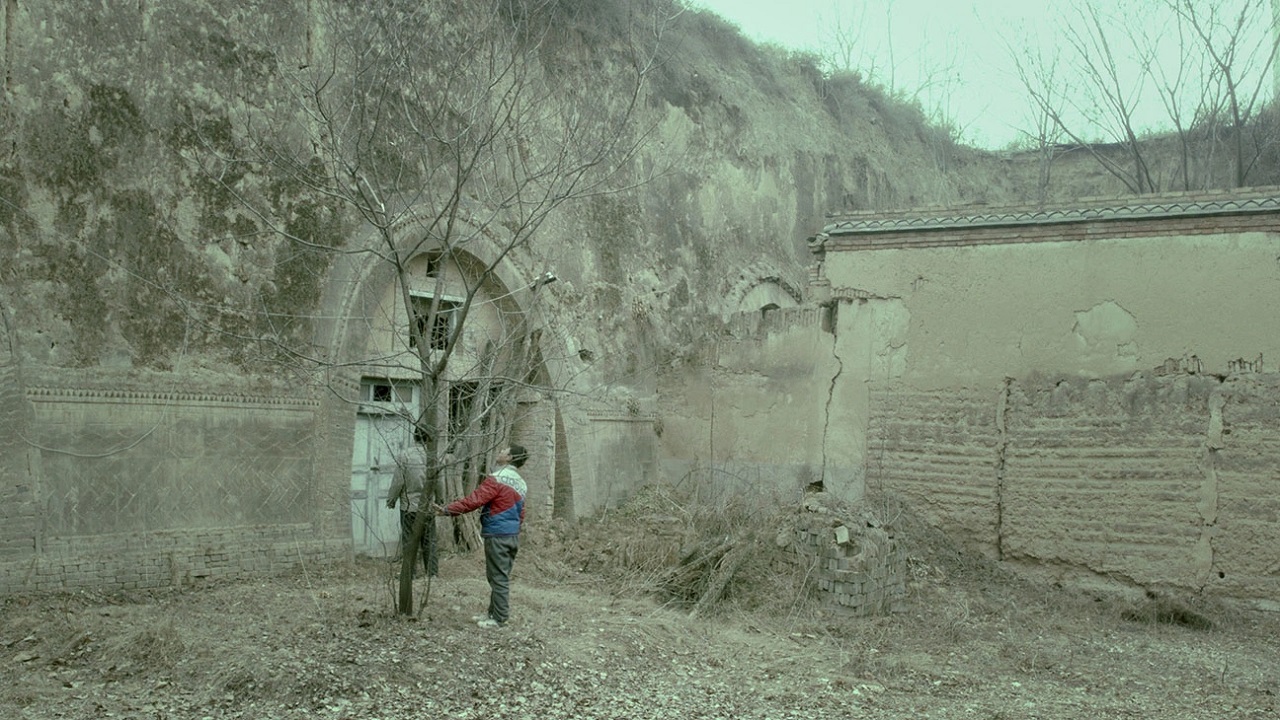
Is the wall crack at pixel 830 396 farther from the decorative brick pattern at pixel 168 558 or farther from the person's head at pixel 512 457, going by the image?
the decorative brick pattern at pixel 168 558

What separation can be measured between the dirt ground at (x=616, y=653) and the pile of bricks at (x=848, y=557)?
0.69 ft

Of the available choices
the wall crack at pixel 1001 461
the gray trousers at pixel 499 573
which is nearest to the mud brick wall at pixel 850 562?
the wall crack at pixel 1001 461

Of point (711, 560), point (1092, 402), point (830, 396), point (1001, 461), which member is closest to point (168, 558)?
point (711, 560)

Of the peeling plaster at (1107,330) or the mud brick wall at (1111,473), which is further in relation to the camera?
the peeling plaster at (1107,330)

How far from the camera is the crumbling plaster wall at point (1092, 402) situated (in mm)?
10820

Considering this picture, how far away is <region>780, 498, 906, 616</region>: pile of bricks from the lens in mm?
9820

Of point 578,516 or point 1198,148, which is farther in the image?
point 1198,148

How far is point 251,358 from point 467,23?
4855 mm

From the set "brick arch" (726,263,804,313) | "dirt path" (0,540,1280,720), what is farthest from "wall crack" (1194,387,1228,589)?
"brick arch" (726,263,804,313)

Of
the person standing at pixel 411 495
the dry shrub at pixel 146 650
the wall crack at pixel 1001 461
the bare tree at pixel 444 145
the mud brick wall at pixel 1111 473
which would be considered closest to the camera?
the dry shrub at pixel 146 650

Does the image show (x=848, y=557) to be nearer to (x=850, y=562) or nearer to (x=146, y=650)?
(x=850, y=562)

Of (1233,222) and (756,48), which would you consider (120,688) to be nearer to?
(1233,222)

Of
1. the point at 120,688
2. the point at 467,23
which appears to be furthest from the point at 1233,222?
the point at 120,688

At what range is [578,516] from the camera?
13.8m
